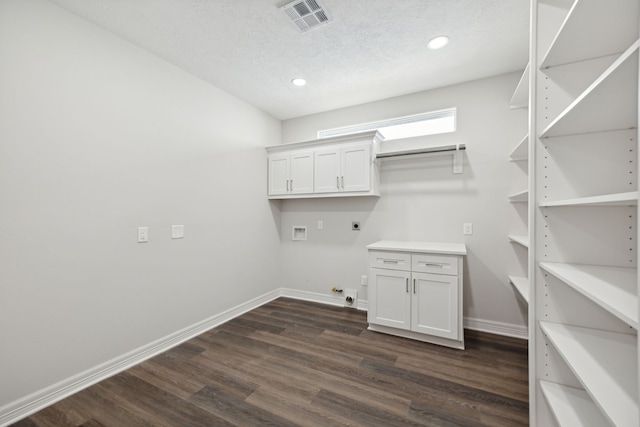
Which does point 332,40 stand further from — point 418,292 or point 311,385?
point 311,385

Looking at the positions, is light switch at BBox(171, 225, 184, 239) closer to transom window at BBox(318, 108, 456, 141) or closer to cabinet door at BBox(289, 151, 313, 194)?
cabinet door at BBox(289, 151, 313, 194)

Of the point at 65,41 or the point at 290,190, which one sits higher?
the point at 65,41

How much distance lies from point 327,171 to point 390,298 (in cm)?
168

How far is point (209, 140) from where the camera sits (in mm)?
2994

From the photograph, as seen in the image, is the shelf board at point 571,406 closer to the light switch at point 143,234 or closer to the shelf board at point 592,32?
the shelf board at point 592,32

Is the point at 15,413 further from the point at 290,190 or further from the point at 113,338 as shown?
the point at 290,190

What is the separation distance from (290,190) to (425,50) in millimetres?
2188

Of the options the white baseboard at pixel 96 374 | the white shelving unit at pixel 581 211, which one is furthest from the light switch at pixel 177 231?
the white shelving unit at pixel 581 211

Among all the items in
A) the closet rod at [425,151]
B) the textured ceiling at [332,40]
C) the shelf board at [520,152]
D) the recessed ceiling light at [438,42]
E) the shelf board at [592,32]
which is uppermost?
the textured ceiling at [332,40]

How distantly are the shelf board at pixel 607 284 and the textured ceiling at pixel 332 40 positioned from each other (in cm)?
184

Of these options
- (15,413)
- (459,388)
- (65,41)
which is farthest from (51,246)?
(459,388)

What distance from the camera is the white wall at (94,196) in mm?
1702

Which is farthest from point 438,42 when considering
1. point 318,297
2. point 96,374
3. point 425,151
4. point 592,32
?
point 96,374

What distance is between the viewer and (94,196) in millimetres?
2051
